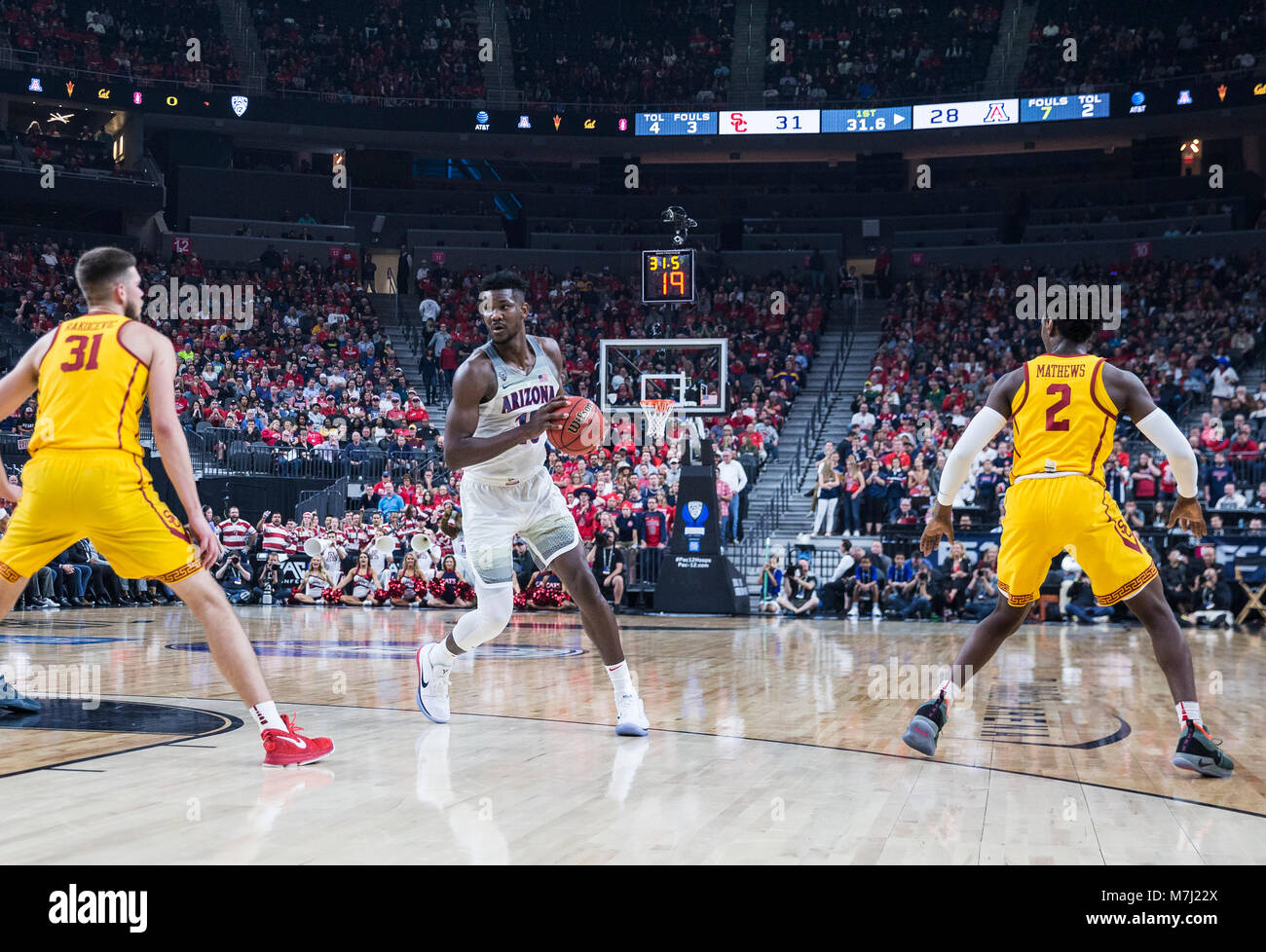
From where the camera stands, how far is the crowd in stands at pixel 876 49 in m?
31.2

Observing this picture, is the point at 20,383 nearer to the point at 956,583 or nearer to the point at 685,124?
the point at 956,583

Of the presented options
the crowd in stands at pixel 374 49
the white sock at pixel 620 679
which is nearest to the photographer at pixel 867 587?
the white sock at pixel 620 679

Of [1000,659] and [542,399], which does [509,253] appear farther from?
[542,399]

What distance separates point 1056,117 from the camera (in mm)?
28312

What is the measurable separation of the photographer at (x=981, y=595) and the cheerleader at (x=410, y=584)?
742 cm

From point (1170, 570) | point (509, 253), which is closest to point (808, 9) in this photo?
point (509, 253)

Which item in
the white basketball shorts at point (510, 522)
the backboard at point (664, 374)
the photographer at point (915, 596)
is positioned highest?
the backboard at point (664, 374)

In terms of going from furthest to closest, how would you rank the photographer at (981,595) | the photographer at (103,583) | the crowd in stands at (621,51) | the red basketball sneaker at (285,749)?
the crowd in stands at (621,51) < the photographer at (103,583) < the photographer at (981,595) < the red basketball sneaker at (285,749)

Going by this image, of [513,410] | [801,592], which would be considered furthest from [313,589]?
[513,410]

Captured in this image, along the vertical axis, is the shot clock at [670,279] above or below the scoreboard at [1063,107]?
below

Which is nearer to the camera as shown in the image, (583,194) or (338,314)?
(338,314)

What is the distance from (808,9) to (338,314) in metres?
15.5

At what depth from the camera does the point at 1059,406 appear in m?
5.16

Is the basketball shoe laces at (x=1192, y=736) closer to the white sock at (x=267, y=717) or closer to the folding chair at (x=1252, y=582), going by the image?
the white sock at (x=267, y=717)
